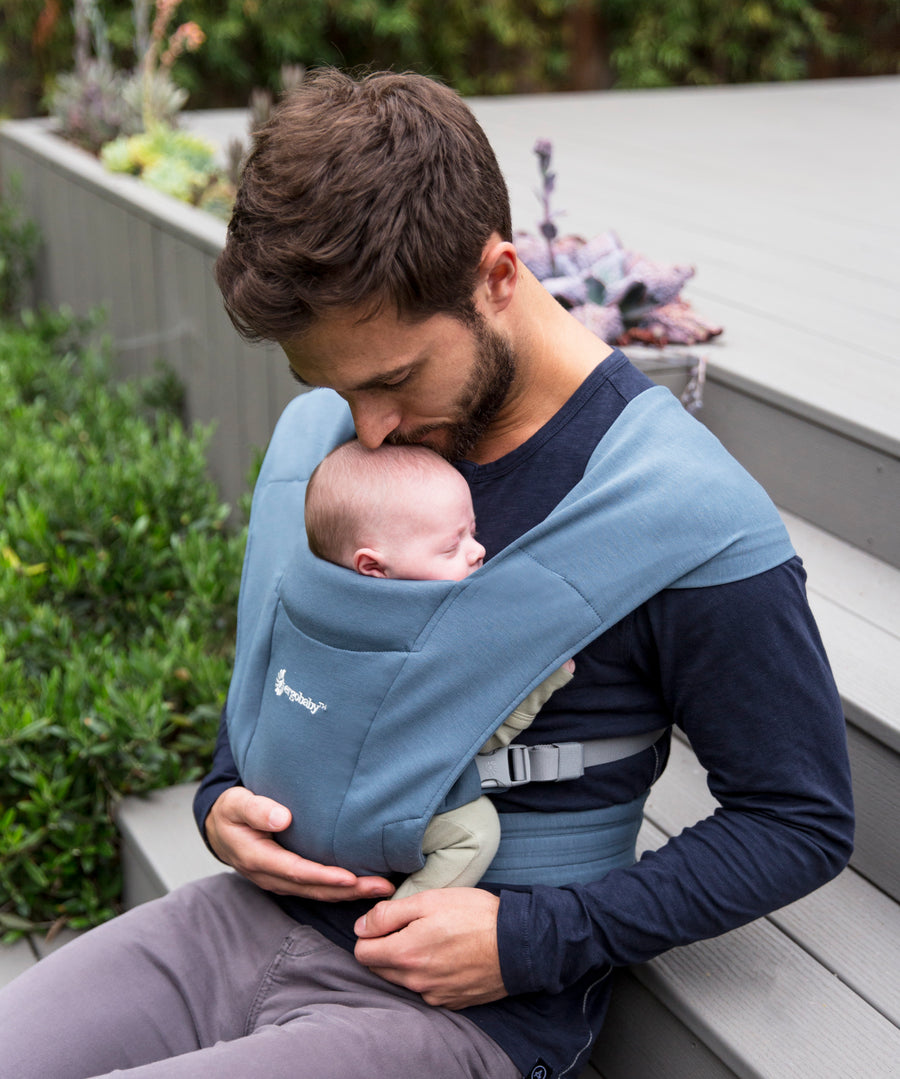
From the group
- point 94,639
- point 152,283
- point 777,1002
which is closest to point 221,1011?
point 777,1002

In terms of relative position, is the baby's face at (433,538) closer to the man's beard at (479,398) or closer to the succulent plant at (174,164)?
the man's beard at (479,398)

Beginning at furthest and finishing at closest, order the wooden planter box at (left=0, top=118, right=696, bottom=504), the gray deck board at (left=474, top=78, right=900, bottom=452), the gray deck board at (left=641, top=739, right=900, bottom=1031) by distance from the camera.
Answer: the wooden planter box at (left=0, top=118, right=696, bottom=504) < the gray deck board at (left=474, top=78, right=900, bottom=452) < the gray deck board at (left=641, top=739, right=900, bottom=1031)

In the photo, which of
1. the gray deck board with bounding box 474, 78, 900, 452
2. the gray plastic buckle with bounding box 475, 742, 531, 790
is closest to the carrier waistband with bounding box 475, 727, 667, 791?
the gray plastic buckle with bounding box 475, 742, 531, 790

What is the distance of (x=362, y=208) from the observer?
1.13 metres

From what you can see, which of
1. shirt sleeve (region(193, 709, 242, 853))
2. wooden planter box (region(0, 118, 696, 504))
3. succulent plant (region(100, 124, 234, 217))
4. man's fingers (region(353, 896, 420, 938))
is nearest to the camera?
man's fingers (region(353, 896, 420, 938))

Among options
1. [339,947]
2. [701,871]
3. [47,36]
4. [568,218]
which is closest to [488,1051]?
[339,947]

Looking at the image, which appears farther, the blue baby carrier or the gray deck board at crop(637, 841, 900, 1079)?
the gray deck board at crop(637, 841, 900, 1079)

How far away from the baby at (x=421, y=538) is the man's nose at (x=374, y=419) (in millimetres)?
24

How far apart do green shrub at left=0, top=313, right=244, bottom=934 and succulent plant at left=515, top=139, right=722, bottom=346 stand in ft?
3.39

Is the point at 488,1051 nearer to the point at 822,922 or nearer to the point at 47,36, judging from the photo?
the point at 822,922

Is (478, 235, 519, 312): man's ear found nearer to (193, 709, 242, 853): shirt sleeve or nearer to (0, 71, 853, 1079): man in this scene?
(0, 71, 853, 1079): man

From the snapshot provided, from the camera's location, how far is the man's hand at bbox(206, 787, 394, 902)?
50.7 inches

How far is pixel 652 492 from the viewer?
1178mm

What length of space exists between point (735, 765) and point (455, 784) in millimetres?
309
